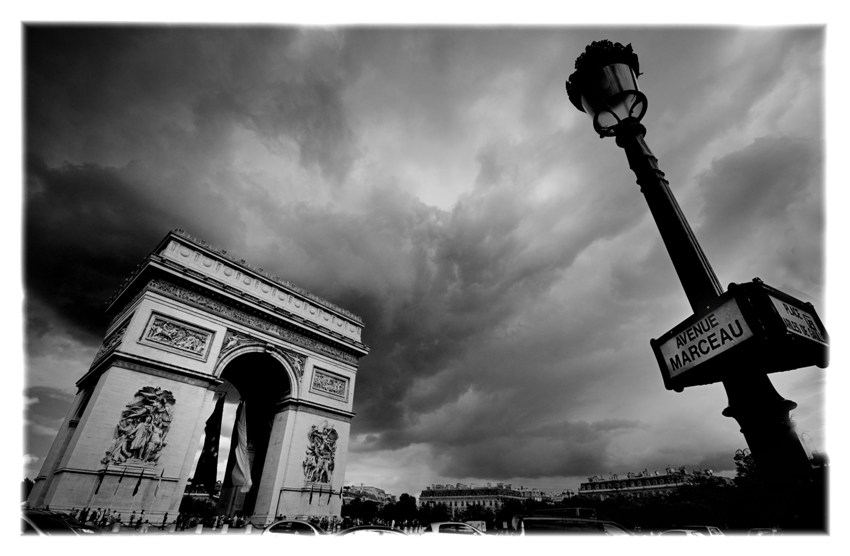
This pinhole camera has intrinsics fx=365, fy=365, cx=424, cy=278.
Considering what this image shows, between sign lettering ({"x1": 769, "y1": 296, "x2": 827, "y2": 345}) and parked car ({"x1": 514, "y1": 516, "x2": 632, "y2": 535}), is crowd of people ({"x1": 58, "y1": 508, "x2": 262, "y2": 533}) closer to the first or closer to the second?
parked car ({"x1": 514, "y1": 516, "x2": 632, "y2": 535})


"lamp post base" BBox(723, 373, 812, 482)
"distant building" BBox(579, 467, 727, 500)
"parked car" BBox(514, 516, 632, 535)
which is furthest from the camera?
"distant building" BBox(579, 467, 727, 500)

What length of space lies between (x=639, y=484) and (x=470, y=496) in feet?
131

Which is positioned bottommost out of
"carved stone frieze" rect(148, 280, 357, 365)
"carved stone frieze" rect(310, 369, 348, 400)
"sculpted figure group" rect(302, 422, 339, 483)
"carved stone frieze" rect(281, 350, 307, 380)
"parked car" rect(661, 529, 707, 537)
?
"parked car" rect(661, 529, 707, 537)

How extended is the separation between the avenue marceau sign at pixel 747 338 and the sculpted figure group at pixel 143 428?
1875cm

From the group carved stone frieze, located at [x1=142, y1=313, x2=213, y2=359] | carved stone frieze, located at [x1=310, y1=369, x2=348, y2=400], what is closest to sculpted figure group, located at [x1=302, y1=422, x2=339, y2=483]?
carved stone frieze, located at [x1=310, y1=369, x2=348, y2=400]

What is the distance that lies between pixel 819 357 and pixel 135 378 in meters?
19.9

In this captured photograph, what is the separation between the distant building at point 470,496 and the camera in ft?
301

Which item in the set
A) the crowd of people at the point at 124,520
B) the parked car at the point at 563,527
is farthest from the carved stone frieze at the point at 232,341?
the parked car at the point at 563,527

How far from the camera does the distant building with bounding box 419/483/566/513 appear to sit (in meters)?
91.8

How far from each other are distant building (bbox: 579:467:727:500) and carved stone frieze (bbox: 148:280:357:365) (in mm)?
78813
